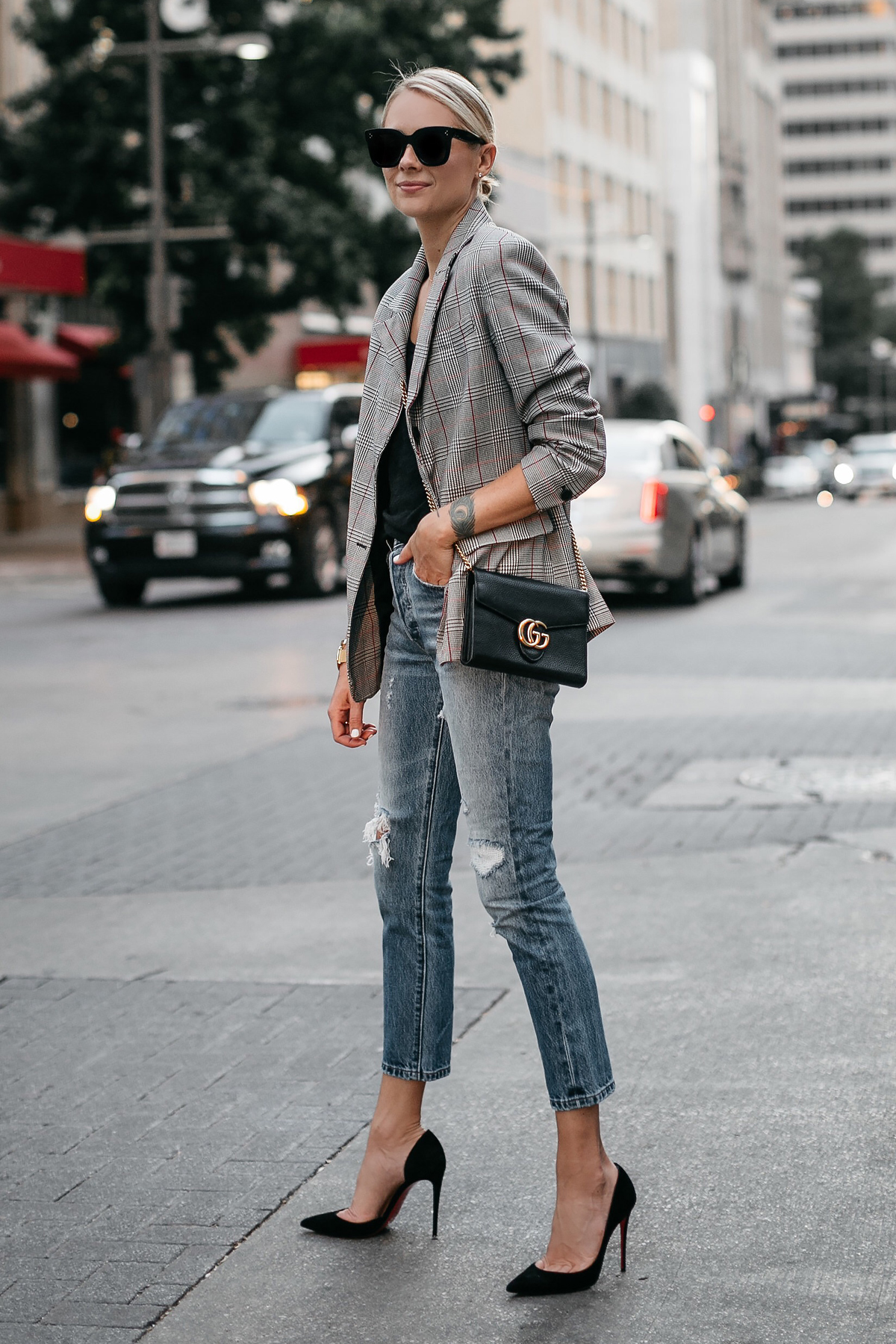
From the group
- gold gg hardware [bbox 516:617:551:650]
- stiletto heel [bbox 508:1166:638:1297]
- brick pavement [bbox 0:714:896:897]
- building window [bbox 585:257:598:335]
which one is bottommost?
brick pavement [bbox 0:714:896:897]

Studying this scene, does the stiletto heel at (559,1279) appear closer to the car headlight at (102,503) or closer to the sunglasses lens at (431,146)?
the sunglasses lens at (431,146)

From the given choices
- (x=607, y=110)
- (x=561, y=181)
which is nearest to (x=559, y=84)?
(x=561, y=181)

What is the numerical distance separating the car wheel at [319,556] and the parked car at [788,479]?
44.7m

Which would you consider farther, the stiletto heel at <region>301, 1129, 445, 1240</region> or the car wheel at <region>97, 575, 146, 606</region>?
the car wheel at <region>97, 575, 146, 606</region>

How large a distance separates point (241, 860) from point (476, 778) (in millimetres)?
3811

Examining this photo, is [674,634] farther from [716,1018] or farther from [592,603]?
[592,603]

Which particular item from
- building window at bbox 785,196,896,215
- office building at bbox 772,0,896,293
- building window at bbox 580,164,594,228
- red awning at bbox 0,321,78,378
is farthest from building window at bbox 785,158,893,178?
red awning at bbox 0,321,78,378

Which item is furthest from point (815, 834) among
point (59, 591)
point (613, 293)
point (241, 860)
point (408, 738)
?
point (613, 293)

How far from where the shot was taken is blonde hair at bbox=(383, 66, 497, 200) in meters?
3.43

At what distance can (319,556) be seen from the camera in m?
19.2

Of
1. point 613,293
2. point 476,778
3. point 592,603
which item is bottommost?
point 476,778

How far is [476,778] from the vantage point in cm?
340

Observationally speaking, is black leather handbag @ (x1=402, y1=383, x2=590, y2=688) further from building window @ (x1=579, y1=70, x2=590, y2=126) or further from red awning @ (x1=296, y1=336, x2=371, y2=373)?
building window @ (x1=579, y1=70, x2=590, y2=126)

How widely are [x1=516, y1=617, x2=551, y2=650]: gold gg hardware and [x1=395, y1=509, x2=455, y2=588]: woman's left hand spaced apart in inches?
6.2
